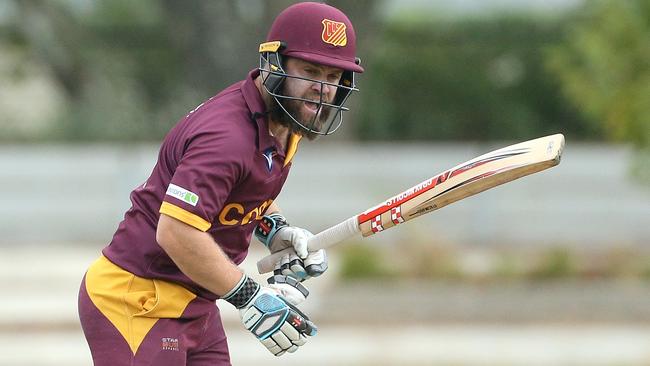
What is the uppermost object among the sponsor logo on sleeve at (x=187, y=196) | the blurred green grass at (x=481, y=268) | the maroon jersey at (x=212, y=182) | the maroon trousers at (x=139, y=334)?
the blurred green grass at (x=481, y=268)

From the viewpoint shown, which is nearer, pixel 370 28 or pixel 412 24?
pixel 370 28

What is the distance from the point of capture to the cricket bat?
447 cm

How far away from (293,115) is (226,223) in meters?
0.45

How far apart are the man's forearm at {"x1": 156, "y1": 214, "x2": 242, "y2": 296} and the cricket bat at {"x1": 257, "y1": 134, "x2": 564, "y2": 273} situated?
2.19ft

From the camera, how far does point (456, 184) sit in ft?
15.4

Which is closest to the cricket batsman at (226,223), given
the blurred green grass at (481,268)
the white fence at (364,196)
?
the blurred green grass at (481,268)

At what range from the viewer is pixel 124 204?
1379 cm

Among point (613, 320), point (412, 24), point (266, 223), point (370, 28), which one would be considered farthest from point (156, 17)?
point (266, 223)

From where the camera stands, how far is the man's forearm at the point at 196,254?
14.0ft

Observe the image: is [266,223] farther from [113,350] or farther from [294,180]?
[294,180]

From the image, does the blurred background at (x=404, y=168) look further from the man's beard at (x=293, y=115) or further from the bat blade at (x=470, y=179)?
the man's beard at (x=293, y=115)

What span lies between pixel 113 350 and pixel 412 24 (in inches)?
618

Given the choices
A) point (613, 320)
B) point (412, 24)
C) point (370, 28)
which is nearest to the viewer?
point (613, 320)

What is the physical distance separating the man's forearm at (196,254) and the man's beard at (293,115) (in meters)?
0.51
